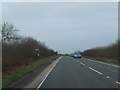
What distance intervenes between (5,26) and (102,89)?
32.7m

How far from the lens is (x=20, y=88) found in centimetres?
2009

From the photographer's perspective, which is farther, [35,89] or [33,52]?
[33,52]

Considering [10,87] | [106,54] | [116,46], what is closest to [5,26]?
[116,46]

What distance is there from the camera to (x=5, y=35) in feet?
156

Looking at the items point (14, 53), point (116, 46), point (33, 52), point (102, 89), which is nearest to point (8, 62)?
point (14, 53)

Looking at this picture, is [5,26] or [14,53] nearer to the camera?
[14,53]

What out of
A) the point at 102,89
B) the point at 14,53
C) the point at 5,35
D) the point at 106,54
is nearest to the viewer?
the point at 102,89

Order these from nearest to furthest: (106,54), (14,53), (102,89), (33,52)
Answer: (102,89) → (14,53) → (33,52) → (106,54)

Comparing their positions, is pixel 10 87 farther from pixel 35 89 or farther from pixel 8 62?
pixel 8 62

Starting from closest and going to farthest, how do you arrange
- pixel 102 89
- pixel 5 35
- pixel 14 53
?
pixel 102 89 < pixel 14 53 < pixel 5 35

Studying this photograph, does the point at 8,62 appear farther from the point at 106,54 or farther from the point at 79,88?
the point at 106,54

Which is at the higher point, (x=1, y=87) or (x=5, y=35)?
(x=5, y=35)

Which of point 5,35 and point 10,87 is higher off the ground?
point 5,35

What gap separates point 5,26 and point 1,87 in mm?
30928
